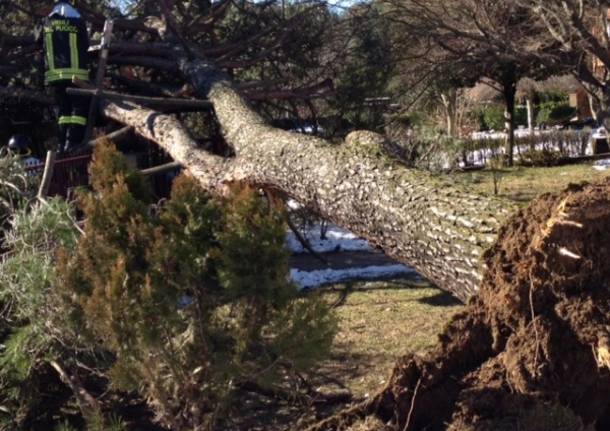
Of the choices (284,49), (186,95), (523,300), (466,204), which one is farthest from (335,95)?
(523,300)

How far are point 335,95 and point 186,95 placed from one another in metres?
1.88

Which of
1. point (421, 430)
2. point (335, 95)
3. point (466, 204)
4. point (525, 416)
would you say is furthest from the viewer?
point (335, 95)

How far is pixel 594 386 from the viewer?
3.96 meters

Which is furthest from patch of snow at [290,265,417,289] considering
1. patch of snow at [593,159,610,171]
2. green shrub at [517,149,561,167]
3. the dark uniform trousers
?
green shrub at [517,149,561,167]

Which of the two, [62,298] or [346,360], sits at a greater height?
[62,298]

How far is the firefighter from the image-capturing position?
8.47 meters

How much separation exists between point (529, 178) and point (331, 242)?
9696 millimetres

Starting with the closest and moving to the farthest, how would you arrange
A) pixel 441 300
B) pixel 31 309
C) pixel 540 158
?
1. pixel 31 309
2. pixel 441 300
3. pixel 540 158

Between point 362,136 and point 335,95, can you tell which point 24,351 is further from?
point 335,95

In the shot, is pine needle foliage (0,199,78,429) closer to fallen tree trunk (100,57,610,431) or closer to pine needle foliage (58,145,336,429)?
pine needle foliage (58,145,336,429)

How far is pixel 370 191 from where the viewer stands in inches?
201

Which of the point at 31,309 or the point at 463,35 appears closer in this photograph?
the point at 31,309

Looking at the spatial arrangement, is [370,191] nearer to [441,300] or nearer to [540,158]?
[441,300]

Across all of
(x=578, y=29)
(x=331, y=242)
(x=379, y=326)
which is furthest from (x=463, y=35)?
(x=379, y=326)
